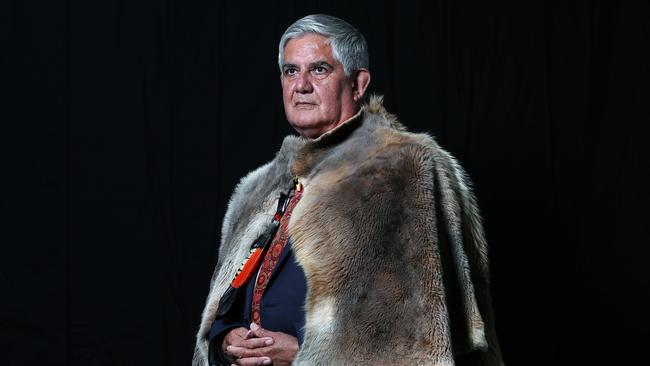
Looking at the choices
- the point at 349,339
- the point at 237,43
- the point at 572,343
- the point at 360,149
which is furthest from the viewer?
the point at 237,43

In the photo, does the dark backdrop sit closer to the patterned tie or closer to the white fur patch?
the patterned tie

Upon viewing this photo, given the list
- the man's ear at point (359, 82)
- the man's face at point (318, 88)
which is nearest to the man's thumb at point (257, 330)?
the man's face at point (318, 88)

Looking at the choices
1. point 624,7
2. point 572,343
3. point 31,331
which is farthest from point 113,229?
point 624,7

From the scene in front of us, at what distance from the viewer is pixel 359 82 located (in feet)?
7.55

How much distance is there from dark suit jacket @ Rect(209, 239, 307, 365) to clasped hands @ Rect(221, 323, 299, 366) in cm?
2

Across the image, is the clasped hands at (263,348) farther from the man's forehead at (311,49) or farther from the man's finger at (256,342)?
the man's forehead at (311,49)

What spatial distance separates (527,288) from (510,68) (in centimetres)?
86

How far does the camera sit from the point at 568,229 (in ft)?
11.0

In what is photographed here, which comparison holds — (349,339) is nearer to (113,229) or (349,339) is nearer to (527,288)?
(527,288)

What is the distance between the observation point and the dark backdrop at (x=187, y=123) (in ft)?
11.2

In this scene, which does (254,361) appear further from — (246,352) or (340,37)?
(340,37)

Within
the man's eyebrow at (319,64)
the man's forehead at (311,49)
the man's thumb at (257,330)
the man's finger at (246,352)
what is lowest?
the man's finger at (246,352)

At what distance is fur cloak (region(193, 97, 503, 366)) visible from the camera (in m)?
1.88

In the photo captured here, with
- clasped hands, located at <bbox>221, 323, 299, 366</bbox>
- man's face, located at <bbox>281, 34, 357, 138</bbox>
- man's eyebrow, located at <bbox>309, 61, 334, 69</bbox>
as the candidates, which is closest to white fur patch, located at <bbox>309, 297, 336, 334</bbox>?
clasped hands, located at <bbox>221, 323, 299, 366</bbox>
